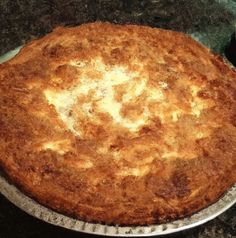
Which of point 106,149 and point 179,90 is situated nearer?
point 106,149

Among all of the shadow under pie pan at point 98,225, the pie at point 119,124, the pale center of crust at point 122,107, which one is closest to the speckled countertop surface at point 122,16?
the pie at point 119,124

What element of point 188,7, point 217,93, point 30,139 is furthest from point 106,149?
point 188,7

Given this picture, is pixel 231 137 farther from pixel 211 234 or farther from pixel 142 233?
pixel 142 233

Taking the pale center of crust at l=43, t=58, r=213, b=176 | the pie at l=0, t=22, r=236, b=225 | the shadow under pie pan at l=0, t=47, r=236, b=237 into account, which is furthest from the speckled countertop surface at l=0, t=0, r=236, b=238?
the shadow under pie pan at l=0, t=47, r=236, b=237

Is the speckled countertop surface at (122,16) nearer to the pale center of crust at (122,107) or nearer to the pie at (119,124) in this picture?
the pie at (119,124)

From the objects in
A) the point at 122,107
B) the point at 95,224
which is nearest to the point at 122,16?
the point at 122,107
